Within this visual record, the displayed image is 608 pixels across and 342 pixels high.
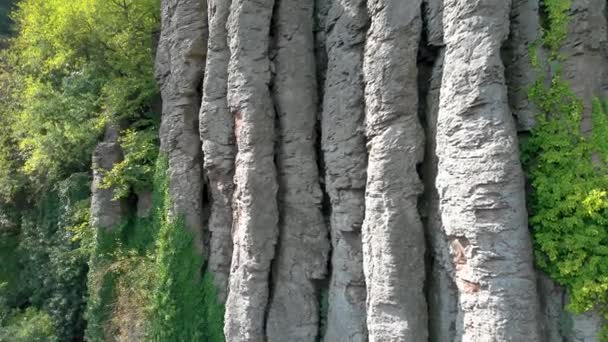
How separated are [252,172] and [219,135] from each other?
1445 mm

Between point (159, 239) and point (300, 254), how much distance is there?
3.54m

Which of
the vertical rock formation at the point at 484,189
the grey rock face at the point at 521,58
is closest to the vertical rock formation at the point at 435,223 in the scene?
the vertical rock formation at the point at 484,189

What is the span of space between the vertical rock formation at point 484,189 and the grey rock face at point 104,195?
8705mm

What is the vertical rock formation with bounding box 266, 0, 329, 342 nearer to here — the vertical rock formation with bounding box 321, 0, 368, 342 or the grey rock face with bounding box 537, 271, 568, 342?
the vertical rock formation with bounding box 321, 0, 368, 342

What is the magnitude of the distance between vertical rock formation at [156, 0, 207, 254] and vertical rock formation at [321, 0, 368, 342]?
3.34m

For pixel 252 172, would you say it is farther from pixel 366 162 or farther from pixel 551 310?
pixel 551 310

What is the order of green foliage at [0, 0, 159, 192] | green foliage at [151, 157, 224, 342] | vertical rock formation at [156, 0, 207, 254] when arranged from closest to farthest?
A: green foliage at [151, 157, 224, 342] < vertical rock formation at [156, 0, 207, 254] < green foliage at [0, 0, 159, 192]

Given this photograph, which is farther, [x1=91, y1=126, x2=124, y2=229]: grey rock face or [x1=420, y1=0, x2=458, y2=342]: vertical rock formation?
[x1=91, y1=126, x2=124, y2=229]: grey rock face

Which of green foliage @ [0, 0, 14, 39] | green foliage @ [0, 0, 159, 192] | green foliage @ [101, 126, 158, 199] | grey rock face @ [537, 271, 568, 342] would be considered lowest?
grey rock face @ [537, 271, 568, 342]

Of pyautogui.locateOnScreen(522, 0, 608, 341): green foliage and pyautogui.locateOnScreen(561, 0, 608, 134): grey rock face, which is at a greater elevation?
pyautogui.locateOnScreen(561, 0, 608, 134): grey rock face

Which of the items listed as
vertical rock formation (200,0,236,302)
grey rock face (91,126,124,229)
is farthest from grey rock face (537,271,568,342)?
grey rock face (91,126,124,229)

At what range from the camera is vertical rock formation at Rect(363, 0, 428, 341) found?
6.55 m

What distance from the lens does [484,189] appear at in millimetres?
5746

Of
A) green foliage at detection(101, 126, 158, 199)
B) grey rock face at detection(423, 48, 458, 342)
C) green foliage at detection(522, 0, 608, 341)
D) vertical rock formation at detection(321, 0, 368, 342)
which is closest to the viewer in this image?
green foliage at detection(522, 0, 608, 341)
